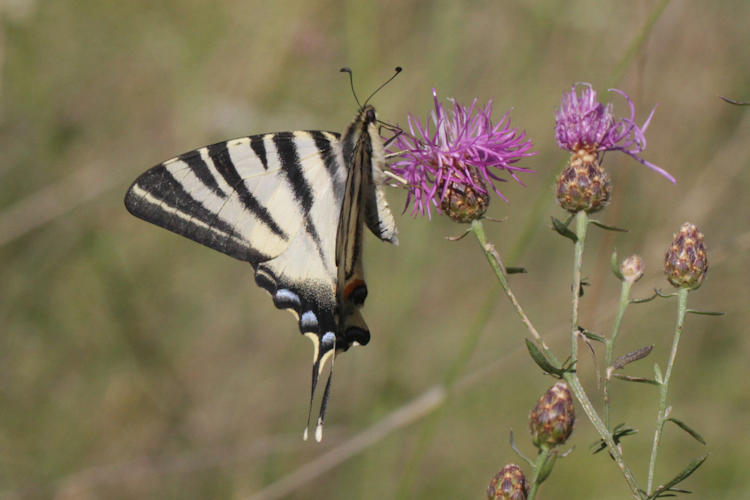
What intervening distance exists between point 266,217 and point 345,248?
36 centimetres

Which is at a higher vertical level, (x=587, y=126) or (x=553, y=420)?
(x=587, y=126)

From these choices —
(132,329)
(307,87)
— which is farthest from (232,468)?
(307,87)

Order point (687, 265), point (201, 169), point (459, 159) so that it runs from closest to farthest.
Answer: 1. point (687, 265)
2. point (459, 159)
3. point (201, 169)

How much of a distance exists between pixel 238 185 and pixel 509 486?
1429 mm

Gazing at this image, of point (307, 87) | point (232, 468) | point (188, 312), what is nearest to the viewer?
point (232, 468)

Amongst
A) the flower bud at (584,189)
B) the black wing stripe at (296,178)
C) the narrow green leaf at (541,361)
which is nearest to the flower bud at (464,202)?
the flower bud at (584,189)

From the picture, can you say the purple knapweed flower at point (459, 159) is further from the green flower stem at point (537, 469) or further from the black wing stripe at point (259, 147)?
the green flower stem at point (537, 469)

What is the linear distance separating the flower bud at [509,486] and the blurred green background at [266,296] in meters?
1.45

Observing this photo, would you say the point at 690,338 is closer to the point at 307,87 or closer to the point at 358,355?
the point at 358,355

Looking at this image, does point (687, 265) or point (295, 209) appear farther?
point (295, 209)

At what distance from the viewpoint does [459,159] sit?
2.20 metres

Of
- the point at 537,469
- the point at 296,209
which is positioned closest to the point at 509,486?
the point at 537,469

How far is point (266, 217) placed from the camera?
2.60m

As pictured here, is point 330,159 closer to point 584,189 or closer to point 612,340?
point 584,189
